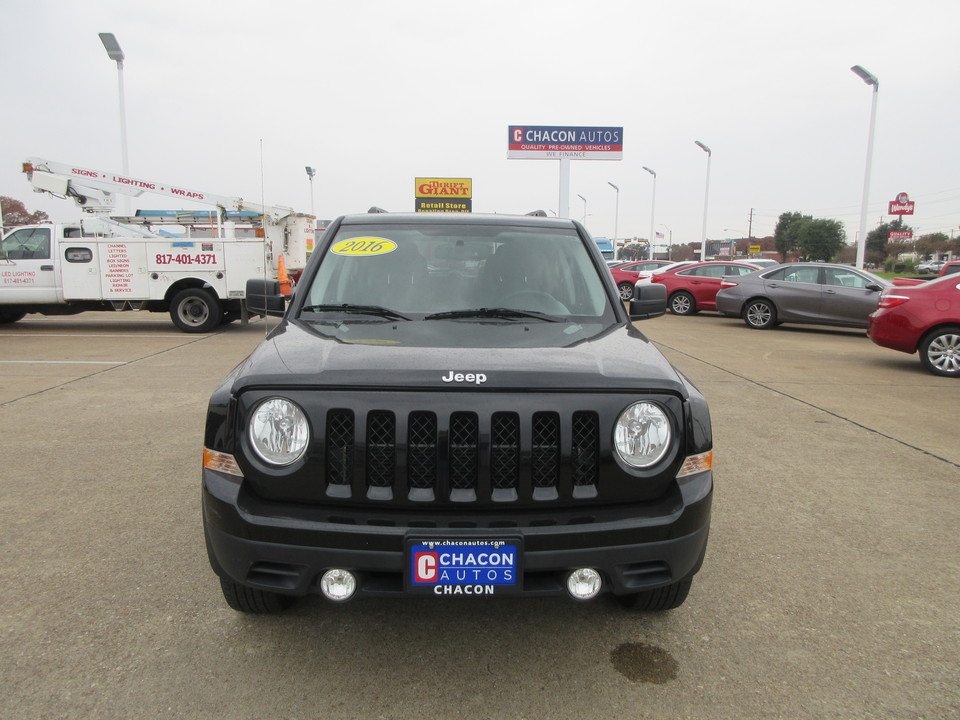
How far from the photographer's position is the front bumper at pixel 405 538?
7.38 ft

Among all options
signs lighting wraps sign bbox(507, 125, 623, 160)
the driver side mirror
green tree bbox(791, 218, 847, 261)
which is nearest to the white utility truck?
the driver side mirror

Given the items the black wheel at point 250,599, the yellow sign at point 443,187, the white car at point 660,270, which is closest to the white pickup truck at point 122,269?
the black wheel at point 250,599

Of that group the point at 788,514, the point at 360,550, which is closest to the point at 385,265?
the point at 360,550

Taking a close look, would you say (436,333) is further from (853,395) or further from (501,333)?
(853,395)

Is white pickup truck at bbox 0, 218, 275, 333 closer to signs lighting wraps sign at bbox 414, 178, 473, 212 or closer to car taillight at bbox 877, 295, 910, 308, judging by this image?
car taillight at bbox 877, 295, 910, 308

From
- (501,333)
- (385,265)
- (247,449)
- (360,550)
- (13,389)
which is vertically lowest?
(13,389)

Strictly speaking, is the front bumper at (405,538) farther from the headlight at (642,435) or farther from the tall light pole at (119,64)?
the tall light pole at (119,64)

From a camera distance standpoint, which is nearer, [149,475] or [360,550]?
[360,550]

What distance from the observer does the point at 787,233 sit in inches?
3615

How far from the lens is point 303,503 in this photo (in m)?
2.34

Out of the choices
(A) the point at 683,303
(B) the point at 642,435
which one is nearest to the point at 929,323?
(B) the point at 642,435

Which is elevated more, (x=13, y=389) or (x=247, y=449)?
(x=247, y=449)

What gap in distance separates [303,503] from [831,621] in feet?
7.33

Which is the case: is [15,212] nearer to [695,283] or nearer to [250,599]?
[695,283]
